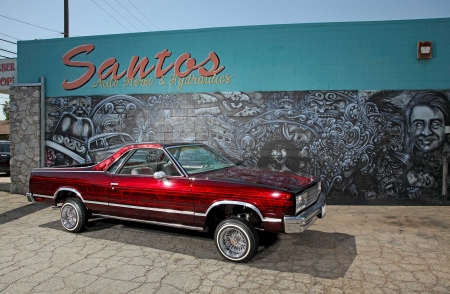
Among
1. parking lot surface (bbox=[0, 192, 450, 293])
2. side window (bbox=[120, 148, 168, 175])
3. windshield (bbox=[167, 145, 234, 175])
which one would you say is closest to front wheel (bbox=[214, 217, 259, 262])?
parking lot surface (bbox=[0, 192, 450, 293])

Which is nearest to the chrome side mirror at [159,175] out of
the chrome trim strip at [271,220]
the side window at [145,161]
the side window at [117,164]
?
the side window at [145,161]

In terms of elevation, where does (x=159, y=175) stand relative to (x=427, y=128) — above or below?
below

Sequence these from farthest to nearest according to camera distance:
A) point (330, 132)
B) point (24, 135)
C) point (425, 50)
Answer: point (24, 135) → point (330, 132) → point (425, 50)

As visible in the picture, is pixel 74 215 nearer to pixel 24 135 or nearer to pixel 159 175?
pixel 159 175

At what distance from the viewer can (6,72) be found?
14781 millimetres

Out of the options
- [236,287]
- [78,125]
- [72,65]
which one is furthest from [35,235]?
[72,65]

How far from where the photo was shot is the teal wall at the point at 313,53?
8.23m

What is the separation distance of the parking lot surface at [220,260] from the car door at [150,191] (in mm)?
499

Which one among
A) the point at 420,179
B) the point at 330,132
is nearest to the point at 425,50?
the point at 330,132

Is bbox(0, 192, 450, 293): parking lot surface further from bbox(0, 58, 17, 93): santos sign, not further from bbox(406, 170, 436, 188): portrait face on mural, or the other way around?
bbox(0, 58, 17, 93): santos sign

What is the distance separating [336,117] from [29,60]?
862 cm

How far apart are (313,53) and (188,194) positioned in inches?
216

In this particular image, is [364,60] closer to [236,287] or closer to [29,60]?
[236,287]

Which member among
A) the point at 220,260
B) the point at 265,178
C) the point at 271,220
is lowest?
the point at 220,260
